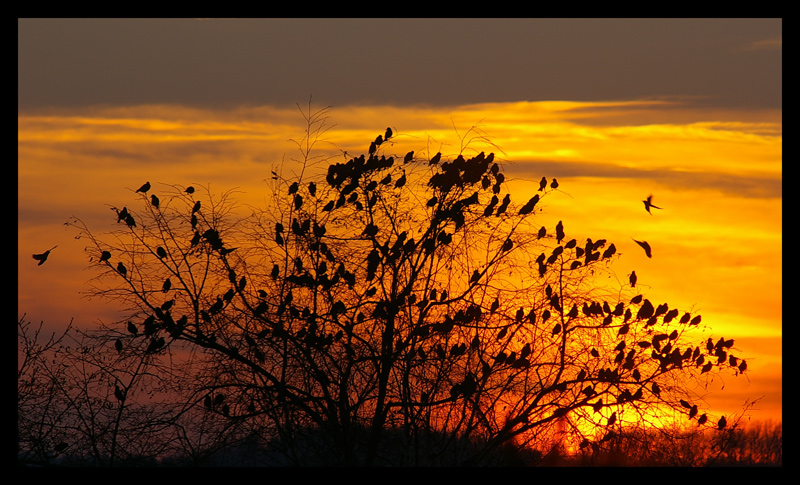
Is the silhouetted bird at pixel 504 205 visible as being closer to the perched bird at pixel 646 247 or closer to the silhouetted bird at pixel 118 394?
the perched bird at pixel 646 247

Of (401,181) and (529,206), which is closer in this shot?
(401,181)

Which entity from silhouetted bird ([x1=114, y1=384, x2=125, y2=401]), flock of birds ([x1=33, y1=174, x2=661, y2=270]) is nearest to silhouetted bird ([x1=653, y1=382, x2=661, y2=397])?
flock of birds ([x1=33, y1=174, x2=661, y2=270])

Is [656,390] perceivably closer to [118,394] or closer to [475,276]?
[475,276]

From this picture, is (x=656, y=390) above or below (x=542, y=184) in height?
below

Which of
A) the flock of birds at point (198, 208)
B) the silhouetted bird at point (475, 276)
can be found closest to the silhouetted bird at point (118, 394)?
the flock of birds at point (198, 208)

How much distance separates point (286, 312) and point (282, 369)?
75 cm

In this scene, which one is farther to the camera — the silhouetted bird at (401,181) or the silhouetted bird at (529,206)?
the silhouetted bird at (529,206)

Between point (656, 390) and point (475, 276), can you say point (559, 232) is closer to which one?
point (475, 276)

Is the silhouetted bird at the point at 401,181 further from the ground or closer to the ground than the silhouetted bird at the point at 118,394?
further from the ground

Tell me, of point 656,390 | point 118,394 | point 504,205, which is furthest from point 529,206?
point 118,394

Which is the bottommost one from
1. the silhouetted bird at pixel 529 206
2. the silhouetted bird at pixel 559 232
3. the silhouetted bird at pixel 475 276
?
the silhouetted bird at pixel 475 276

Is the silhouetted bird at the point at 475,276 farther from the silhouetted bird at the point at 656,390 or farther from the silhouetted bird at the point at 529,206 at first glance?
the silhouetted bird at the point at 656,390
